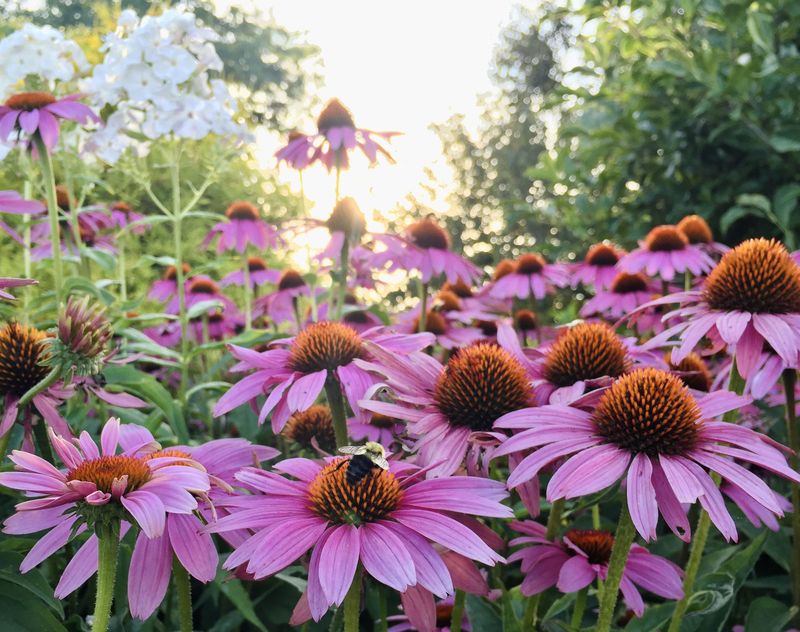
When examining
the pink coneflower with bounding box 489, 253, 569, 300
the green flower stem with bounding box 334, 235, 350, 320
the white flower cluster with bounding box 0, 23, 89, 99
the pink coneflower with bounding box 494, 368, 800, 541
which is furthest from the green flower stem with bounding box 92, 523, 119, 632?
the pink coneflower with bounding box 489, 253, 569, 300

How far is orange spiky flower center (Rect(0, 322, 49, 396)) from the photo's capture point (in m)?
1.11

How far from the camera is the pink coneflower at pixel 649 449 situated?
34.8 inches

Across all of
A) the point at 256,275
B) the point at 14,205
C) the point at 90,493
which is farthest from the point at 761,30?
the point at 90,493

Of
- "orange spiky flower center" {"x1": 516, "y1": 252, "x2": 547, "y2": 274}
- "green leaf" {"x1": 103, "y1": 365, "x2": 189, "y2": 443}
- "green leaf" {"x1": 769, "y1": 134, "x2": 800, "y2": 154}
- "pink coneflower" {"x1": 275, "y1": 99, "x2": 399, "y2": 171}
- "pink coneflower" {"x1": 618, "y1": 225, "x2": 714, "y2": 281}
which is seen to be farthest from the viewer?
"orange spiky flower center" {"x1": 516, "y1": 252, "x2": 547, "y2": 274}

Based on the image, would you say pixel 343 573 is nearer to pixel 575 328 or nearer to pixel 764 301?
pixel 575 328

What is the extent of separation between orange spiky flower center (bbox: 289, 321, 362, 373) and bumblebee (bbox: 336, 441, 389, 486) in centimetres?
35

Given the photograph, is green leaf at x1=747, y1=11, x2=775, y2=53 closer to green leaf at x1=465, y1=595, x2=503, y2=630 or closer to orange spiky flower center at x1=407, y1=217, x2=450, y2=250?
orange spiky flower center at x1=407, y1=217, x2=450, y2=250

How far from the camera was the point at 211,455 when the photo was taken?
112 cm

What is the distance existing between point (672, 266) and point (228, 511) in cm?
177

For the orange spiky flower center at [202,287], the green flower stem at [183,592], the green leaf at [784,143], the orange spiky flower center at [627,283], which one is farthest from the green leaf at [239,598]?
the green leaf at [784,143]

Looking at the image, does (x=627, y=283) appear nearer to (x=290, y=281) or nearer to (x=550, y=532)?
(x=290, y=281)

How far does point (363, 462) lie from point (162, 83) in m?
1.53

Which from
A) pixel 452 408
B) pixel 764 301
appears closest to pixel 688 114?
pixel 764 301

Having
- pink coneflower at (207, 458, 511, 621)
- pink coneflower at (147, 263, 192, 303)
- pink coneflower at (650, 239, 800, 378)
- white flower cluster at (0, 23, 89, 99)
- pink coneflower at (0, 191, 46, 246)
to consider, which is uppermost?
white flower cluster at (0, 23, 89, 99)
